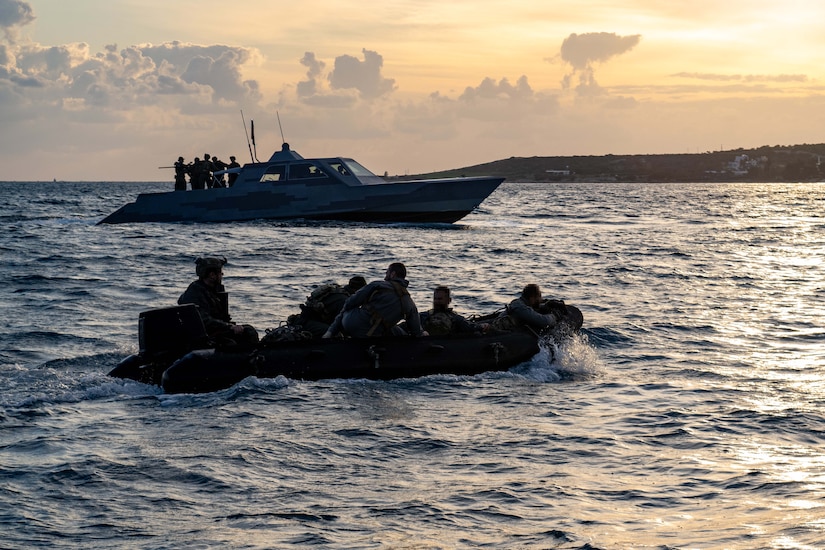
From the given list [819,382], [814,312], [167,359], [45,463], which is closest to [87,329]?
[167,359]

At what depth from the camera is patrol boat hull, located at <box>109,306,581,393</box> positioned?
1064 cm

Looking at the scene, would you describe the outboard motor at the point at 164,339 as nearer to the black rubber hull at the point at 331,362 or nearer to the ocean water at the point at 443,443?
the black rubber hull at the point at 331,362

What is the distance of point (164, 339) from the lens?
1080 cm

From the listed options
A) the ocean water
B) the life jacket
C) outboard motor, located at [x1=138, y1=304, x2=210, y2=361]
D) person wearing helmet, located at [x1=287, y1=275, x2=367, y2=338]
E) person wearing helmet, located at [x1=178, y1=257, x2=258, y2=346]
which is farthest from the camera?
the life jacket

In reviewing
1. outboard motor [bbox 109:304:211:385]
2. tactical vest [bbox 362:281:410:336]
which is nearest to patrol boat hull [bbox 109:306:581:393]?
outboard motor [bbox 109:304:211:385]

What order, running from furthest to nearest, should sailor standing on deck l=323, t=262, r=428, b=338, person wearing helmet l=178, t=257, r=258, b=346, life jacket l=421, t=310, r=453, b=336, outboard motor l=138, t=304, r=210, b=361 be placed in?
life jacket l=421, t=310, r=453, b=336, person wearing helmet l=178, t=257, r=258, b=346, sailor standing on deck l=323, t=262, r=428, b=338, outboard motor l=138, t=304, r=210, b=361

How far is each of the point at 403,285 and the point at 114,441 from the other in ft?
12.6

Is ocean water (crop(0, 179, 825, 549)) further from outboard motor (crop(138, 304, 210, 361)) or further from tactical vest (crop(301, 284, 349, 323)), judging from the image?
tactical vest (crop(301, 284, 349, 323))

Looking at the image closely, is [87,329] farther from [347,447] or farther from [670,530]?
[670,530]

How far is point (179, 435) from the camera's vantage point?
9055 mm

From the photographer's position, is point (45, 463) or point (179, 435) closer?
point (45, 463)

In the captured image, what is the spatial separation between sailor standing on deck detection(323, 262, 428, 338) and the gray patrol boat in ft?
88.5

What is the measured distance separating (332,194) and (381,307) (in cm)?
2753

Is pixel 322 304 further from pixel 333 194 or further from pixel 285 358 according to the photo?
pixel 333 194
